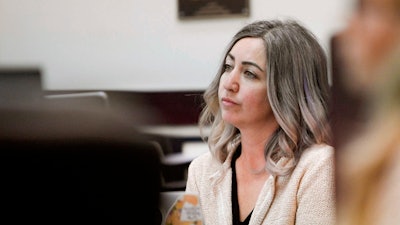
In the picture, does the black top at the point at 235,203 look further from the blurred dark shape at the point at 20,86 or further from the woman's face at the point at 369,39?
the woman's face at the point at 369,39

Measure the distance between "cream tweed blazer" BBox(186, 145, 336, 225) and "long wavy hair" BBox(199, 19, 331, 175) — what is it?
0.07 feet

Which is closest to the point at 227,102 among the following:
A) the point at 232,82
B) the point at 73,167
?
the point at 232,82

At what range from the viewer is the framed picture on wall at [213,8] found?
2.93 feet

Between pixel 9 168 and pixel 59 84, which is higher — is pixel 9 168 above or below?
below

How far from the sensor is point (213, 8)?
35.3 inches

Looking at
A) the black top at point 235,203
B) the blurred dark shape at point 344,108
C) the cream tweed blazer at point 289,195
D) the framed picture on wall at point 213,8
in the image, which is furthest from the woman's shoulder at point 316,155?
the blurred dark shape at point 344,108

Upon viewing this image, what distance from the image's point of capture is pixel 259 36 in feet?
3.15

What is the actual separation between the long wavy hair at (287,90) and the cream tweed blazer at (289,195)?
2 centimetres

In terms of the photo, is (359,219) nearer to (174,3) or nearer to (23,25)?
(174,3)

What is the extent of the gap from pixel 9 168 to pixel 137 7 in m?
0.34

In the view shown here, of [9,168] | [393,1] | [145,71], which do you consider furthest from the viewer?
[145,71]

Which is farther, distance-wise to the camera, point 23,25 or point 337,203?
point 23,25

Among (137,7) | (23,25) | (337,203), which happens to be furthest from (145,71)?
(337,203)

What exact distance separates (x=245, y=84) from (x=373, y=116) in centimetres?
47
